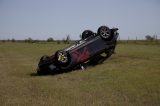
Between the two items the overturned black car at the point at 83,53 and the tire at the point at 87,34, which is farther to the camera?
the tire at the point at 87,34

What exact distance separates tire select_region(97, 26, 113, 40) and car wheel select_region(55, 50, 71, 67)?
8.67ft

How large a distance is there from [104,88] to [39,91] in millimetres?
2142

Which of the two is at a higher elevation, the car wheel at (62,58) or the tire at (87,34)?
the tire at (87,34)

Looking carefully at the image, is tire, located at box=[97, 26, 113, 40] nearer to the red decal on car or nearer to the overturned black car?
the overturned black car

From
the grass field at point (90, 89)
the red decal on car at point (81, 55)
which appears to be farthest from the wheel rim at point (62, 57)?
the grass field at point (90, 89)

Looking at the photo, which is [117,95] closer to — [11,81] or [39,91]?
[39,91]

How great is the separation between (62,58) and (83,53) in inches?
58.6

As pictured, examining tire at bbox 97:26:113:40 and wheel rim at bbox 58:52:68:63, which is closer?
wheel rim at bbox 58:52:68:63

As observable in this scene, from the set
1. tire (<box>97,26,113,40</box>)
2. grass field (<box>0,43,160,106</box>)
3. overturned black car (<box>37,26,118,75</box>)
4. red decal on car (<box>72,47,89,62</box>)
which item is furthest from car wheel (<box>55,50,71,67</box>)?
tire (<box>97,26,113,40</box>)

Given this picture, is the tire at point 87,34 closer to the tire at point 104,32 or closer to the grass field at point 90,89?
the tire at point 104,32

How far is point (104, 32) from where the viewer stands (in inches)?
715

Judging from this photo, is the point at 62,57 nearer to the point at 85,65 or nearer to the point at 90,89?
the point at 85,65

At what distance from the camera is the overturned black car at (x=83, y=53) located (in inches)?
645

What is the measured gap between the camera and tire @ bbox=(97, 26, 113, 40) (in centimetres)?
1805
